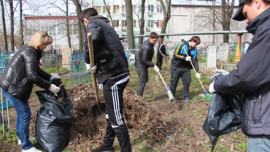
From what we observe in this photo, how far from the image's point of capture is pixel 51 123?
2.73 m

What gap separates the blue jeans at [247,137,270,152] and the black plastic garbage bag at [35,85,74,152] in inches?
88.7

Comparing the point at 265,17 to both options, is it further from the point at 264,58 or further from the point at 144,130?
the point at 144,130

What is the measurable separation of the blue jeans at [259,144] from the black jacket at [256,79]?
0.14 ft

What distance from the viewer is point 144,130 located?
10.6ft

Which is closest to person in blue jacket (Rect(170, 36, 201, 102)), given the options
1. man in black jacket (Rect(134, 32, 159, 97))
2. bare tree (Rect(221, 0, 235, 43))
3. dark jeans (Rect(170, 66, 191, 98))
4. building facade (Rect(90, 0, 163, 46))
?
dark jeans (Rect(170, 66, 191, 98))

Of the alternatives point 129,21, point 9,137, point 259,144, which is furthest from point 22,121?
point 129,21

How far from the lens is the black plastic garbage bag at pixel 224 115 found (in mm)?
1537

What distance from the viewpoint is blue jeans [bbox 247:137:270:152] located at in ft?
4.16

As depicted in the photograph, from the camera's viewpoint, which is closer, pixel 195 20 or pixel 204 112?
pixel 204 112

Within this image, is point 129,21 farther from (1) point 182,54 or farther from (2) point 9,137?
(2) point 9,137

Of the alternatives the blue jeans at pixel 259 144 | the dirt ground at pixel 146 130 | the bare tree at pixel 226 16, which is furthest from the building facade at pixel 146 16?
the blue jeans at pixel 259 144

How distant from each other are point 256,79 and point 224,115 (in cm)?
44

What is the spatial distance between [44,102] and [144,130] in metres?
1.55

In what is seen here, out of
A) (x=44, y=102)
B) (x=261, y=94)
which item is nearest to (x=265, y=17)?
(x=261, y=94)
